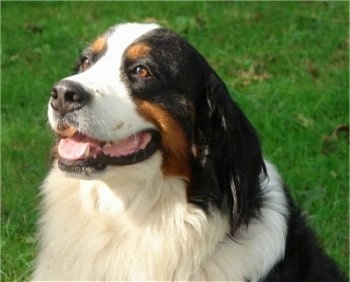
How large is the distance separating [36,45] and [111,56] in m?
5.26

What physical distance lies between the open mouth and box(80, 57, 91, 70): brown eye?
406mm

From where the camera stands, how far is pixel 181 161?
388cm

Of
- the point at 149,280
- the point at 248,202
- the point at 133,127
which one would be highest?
the point at 133,127

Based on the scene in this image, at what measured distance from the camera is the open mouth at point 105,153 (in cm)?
374

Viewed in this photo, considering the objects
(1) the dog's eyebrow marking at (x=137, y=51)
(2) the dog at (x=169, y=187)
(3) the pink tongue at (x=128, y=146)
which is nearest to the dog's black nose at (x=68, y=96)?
(2) the dog at (x=169, y=187)

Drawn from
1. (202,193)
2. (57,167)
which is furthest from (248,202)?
(57,167)

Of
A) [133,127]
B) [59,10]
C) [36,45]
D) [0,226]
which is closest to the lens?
[133,127]

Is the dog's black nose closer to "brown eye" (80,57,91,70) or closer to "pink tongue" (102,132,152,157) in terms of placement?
"pink tongue" (102,132,152,157)

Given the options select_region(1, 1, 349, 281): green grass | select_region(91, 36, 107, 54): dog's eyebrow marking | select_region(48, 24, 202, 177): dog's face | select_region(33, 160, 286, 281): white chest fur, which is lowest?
select_region(1, 1, 349, 281): green grass

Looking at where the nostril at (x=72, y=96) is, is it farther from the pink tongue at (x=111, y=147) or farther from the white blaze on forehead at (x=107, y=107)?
the pink tongue at (x=111, y=147)

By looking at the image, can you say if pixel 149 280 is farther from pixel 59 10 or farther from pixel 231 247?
pixel 59 10

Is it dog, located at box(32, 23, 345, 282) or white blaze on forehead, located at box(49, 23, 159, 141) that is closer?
white blaze on forehead, located at box(49, 23, 159, 141)

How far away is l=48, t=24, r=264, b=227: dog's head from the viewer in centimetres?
372

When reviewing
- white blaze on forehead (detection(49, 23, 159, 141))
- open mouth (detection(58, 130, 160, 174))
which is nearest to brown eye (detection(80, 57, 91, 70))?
white blaze on forehead (detection(49, 23, 159, 141))
